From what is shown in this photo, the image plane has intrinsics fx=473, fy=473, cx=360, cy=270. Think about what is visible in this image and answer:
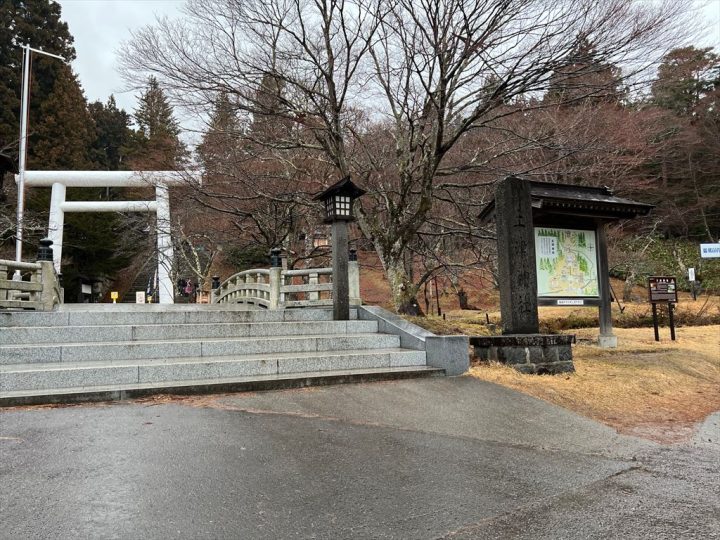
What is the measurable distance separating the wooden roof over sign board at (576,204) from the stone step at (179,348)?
328 cm

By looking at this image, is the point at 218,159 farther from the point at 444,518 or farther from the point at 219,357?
the point at 444,518

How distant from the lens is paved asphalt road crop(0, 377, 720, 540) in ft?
8.27

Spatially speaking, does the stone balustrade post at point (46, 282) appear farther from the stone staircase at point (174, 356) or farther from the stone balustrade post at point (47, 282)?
the stone staircase at point (174, 356)

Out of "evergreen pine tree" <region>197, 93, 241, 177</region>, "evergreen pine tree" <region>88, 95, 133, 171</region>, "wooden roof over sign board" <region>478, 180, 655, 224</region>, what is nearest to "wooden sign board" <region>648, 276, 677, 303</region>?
"wooden roof over sign board" <region>478, 180, 655, 224</region>

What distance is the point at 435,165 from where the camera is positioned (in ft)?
30.7

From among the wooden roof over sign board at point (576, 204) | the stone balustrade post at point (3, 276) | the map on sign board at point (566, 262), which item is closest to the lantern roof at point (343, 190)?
the wooden roof over sign board at point (576, 204)

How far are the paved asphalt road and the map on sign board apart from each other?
12.4ft

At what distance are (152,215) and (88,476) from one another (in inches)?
865

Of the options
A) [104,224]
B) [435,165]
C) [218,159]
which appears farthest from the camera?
[104,224]

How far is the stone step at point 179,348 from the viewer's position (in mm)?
5864

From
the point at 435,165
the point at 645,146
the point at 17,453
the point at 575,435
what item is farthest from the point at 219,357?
the point at 645,146

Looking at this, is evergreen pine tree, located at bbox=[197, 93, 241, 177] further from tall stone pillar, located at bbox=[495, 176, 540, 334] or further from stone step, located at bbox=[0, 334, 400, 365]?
tall stone pillar, located at bbox=[495, 176, 540, 334]

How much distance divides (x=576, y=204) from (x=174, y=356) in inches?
276

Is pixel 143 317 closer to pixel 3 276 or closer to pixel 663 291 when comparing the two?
pixel 3 276
